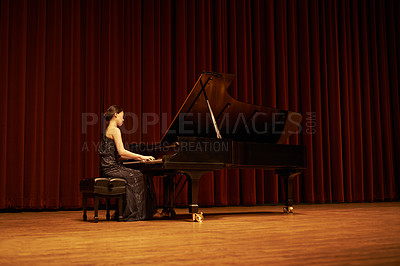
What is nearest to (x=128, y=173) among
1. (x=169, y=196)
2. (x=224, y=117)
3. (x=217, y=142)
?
(x=169, y=196)

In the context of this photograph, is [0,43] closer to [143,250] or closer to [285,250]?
[143,250]

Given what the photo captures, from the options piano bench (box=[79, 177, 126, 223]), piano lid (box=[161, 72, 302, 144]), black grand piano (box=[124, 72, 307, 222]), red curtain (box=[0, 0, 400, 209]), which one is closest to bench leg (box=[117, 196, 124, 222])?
piano bench (box=[79, 177, 126, 223])

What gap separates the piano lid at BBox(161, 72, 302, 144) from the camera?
3941 millimetres

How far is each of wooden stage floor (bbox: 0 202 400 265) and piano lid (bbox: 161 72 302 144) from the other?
1066 mm

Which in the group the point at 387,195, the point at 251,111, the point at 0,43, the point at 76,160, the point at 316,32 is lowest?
the point at 387,195

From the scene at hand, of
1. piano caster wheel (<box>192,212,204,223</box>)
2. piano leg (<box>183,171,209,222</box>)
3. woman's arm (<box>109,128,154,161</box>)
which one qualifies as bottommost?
piano caster wheel (<box>192,212,204,223</box>)

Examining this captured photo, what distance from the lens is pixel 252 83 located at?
640cm

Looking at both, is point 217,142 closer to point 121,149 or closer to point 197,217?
point 197,217

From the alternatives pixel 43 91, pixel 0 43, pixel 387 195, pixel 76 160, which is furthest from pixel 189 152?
pixel 387 195

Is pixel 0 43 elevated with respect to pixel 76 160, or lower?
elevated

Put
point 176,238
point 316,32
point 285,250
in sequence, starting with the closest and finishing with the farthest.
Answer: point 285,250
point 176,238
point 316,32

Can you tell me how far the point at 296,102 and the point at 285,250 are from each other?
15.1ft

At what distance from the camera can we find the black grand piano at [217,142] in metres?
3.82

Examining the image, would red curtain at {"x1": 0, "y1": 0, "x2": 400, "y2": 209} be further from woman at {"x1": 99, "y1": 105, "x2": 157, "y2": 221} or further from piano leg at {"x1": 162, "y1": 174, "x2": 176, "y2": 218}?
woman at {"x1": 99, "y1": 105, "x2": 157, "y2": 221}
